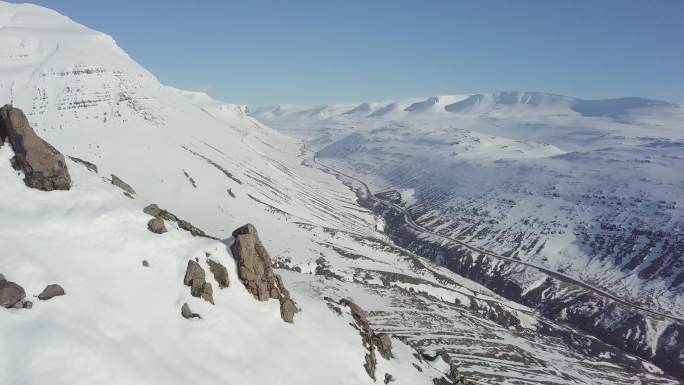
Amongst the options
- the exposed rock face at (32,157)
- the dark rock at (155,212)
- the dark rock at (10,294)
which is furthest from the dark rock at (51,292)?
the dark rock at (155,212)

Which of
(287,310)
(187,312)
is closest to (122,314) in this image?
(187,312)

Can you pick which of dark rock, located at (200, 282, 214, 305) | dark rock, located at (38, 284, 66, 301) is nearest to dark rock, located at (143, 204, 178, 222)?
dark rock, located at (200, 282, 214, 305)

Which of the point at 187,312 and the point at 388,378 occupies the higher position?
the point at 187,312

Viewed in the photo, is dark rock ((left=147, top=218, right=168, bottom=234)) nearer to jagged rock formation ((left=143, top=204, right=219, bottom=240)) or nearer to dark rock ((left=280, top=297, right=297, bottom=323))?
jagged rock formation ((left=143, top=204, right=219, bottom=240))

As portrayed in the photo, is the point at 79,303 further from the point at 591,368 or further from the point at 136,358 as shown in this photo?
the point at 591,368

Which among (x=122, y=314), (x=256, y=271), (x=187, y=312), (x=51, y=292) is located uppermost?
(x=51, y=292)

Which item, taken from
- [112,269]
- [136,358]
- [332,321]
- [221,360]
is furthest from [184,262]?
[332,321]

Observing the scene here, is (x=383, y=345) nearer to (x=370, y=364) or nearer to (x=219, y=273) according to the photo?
(x=370, y=364)
